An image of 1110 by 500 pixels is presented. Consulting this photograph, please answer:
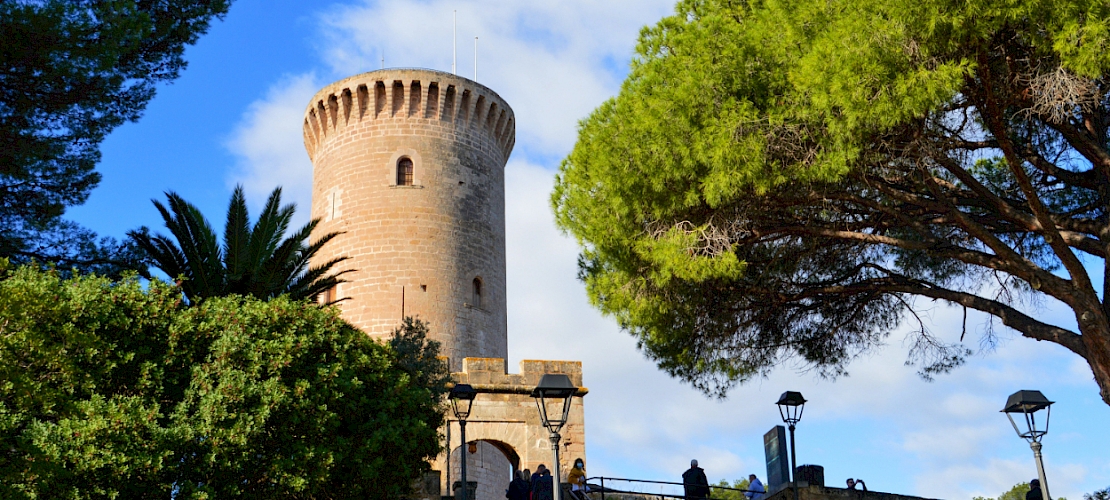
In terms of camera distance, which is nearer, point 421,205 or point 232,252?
point 232,252

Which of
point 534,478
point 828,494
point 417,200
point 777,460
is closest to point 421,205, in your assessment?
point 417,200

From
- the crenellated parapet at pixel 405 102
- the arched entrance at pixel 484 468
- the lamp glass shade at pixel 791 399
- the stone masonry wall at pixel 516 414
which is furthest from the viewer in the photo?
the crenellated parapet at pixel 405 102

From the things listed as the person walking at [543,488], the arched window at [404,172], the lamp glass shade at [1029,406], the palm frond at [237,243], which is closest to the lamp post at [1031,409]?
the lamp glass shade at [1029,406]

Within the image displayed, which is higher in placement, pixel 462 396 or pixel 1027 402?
pixel 462 396

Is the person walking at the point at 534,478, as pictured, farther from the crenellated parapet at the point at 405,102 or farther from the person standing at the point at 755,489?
the crenellated parapet at the point at 405,102

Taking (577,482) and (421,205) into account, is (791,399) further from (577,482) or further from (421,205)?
(421,205)

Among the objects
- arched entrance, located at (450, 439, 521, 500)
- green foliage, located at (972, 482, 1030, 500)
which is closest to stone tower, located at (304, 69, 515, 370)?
arched entrance, located at (450, 439, 521, 500)

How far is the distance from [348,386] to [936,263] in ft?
28.4

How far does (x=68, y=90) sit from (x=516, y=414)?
10065 millimetres

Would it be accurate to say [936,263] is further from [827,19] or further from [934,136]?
[827,19]

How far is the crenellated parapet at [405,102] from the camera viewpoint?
85.7 feet

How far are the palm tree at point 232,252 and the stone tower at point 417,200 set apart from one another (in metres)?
7.13

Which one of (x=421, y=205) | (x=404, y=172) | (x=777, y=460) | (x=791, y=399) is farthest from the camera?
(x=404, y=172)

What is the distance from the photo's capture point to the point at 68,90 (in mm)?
13094
